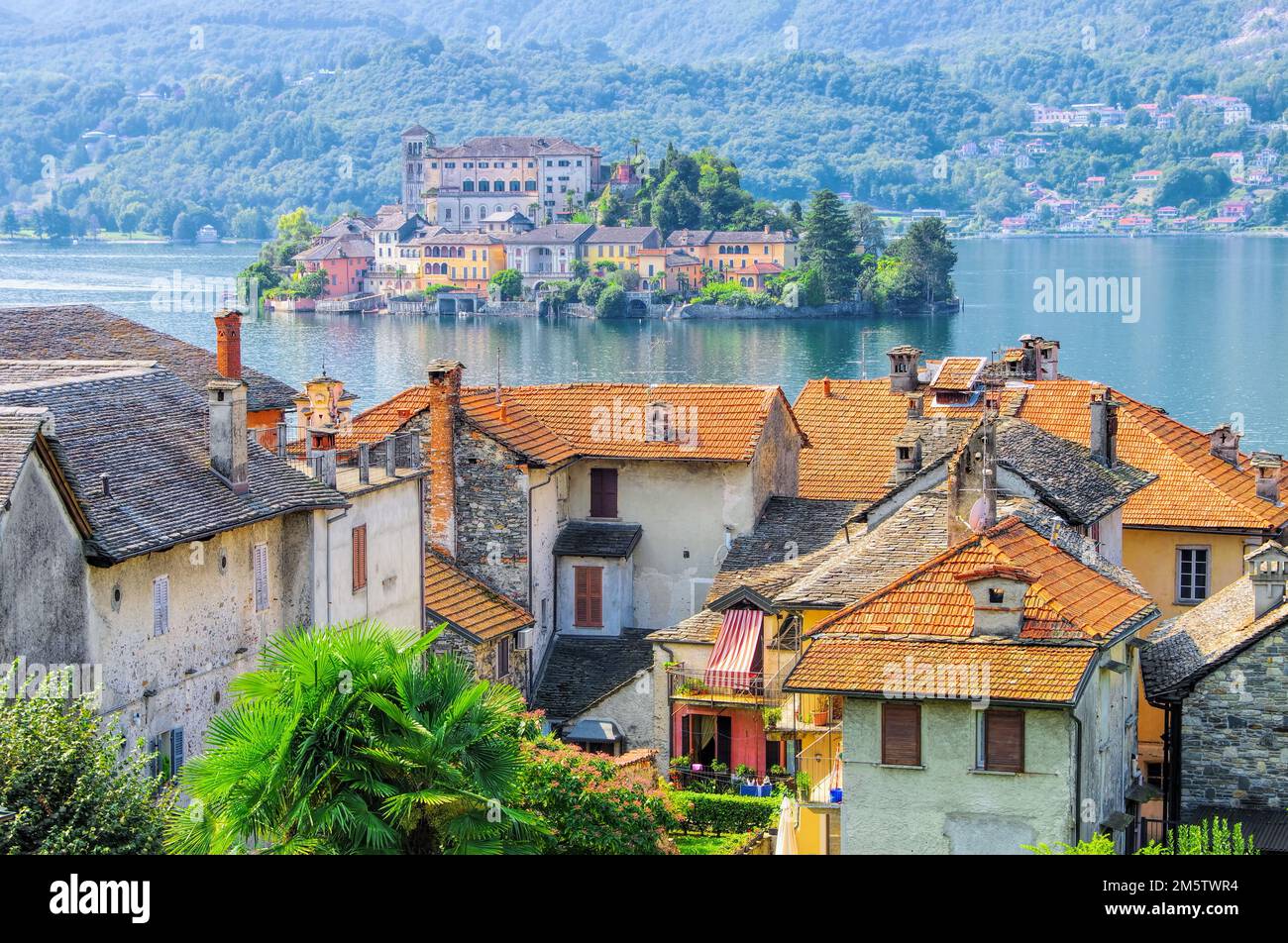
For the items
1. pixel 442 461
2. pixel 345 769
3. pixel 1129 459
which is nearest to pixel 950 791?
pixel 345 769

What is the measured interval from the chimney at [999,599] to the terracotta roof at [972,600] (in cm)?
14

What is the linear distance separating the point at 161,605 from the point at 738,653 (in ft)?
33.8

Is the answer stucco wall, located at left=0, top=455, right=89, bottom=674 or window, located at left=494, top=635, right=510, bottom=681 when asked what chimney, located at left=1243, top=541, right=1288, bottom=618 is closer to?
window, located at left=494, top=635, right=510, bottom=681

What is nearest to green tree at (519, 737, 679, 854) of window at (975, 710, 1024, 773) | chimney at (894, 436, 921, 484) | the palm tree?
the palm tree

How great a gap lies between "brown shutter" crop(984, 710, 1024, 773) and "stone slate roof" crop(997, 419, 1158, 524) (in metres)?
9.32

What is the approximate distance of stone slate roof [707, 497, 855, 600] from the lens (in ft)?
114

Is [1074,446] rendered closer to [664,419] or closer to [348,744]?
[664,419]

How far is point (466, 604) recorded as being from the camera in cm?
3491

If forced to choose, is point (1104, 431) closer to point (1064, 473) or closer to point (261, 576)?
point (1064, 473)

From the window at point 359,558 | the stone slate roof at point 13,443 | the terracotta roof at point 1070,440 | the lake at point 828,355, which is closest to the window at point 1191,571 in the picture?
the terracotta roof at point 1070,440

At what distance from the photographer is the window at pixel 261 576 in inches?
1045

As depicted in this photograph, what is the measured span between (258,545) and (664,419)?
13.5 metres
